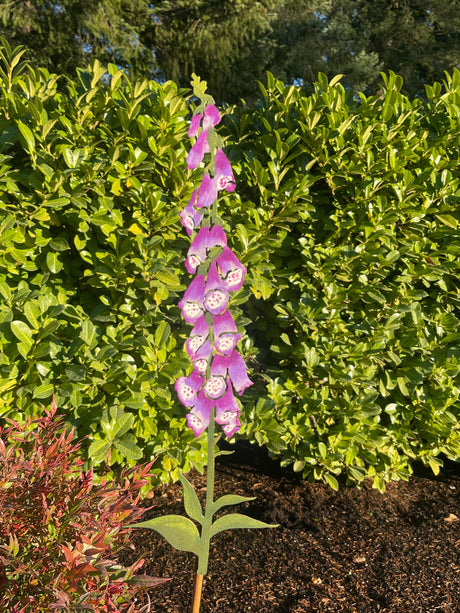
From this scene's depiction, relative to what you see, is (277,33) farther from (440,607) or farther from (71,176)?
(440,607)

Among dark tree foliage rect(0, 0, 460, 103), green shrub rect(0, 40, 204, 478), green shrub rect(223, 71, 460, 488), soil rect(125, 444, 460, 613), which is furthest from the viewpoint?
dark tree foliage rect(0, 0, 460, 103)

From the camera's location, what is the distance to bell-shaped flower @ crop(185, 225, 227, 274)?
1.44 meters

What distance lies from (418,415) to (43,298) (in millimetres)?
2445

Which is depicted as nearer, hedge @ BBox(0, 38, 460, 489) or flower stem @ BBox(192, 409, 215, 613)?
flower stem @ BBox(192, 409, 215, 613)

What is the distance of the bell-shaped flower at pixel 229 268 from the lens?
1.46m

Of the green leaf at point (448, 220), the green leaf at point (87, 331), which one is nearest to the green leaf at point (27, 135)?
the green leaf at point (87, 331)

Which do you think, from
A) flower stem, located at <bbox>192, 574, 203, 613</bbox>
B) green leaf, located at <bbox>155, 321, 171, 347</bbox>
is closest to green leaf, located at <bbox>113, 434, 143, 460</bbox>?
green leaf, located at <bbox>155, 321, 171, 347</bbox>

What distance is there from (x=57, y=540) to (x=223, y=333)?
74cm

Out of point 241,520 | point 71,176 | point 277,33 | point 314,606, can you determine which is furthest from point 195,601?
point 277,33

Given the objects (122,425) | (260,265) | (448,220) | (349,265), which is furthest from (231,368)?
(448,220)

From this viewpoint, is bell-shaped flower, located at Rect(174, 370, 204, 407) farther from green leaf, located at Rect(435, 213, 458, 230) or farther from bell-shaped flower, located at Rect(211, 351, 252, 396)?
green leaf, located at Rect(435, 213, 458, 230)

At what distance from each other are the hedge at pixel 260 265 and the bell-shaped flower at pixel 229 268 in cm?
122

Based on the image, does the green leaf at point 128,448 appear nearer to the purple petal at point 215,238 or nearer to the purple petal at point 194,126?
the purple petal at point 215,238

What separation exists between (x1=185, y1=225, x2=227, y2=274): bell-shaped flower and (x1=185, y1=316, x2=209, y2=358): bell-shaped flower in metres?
0.16
